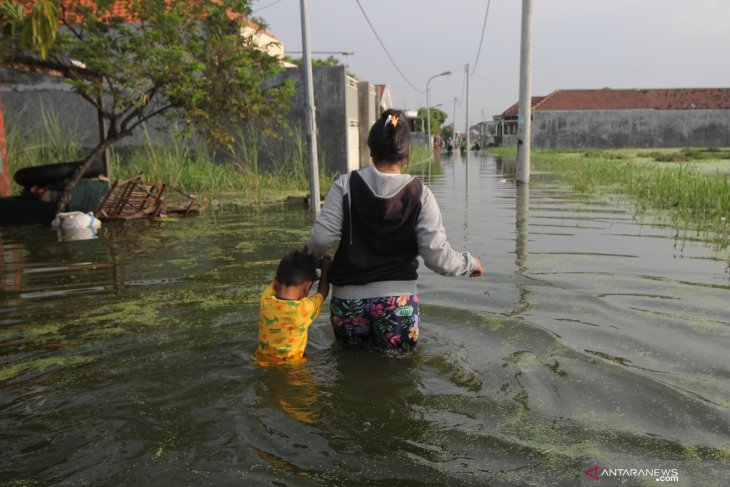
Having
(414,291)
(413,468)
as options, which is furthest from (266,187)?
(413,468)

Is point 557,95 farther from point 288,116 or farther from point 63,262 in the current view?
Answer: point 63,262

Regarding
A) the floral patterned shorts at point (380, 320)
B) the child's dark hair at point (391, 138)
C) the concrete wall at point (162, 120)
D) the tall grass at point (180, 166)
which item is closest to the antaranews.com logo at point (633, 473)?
the floral patterned shorts at point (380, 320)

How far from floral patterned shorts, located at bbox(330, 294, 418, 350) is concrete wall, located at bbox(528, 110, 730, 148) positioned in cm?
4402

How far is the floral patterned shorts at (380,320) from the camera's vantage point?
10.1 feet

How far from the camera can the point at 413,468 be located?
2156 mm

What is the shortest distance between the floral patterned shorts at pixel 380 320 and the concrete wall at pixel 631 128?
44021mm

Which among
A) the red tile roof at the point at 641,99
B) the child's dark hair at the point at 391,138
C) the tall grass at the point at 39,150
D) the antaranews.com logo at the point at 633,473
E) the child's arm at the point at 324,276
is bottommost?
the antaranews.com logo at the point at 633,473

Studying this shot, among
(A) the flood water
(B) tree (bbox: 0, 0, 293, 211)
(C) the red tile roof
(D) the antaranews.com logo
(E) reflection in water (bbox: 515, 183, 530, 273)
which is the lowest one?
(D) the antaranews.com logo

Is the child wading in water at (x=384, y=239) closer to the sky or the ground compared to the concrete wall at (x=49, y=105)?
closer to the ground

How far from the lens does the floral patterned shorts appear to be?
10.1 feet

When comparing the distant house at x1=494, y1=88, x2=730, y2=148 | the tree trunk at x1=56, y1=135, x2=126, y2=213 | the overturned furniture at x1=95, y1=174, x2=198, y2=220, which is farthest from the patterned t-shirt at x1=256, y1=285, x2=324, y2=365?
the distant house at x1=494, y1=88, x2=730, y2=148

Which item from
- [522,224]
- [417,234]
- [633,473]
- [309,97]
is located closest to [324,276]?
[417,234]

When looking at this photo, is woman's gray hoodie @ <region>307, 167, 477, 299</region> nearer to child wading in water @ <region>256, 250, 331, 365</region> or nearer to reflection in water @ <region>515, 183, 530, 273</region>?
child wading in water @ <region>256, 250, 331, 365</region>

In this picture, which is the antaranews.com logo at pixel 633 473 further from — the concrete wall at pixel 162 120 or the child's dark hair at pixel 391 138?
the concrete wall at pixel 162 120
